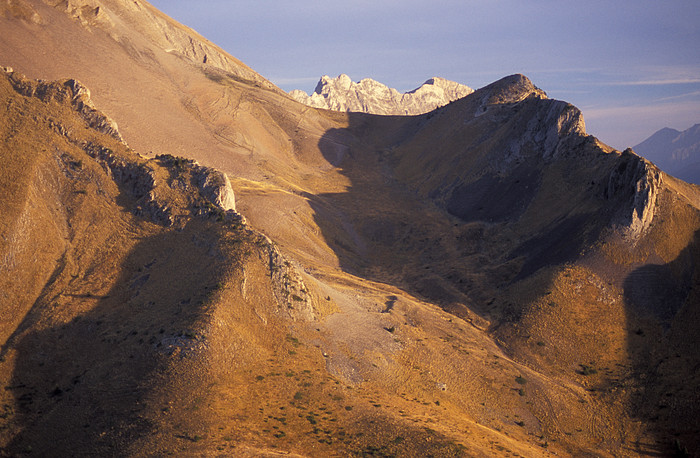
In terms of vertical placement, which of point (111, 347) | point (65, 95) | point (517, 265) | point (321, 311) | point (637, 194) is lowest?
point (111, 347)

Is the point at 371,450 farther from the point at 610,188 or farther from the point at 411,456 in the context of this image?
the point at 610,188

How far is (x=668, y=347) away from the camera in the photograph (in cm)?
3881

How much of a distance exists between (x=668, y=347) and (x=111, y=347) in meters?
40.5

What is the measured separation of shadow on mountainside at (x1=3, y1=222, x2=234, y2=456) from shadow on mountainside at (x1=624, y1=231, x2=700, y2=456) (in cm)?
3011

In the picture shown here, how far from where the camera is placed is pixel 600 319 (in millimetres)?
42625

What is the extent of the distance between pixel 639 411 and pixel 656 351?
6.81 m

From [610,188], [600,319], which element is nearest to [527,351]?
[600,319]

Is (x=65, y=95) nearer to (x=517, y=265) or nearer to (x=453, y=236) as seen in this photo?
(x=517, y=265)

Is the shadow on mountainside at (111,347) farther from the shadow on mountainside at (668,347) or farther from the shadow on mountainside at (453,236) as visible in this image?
the shadow on mountainside at (668,347)

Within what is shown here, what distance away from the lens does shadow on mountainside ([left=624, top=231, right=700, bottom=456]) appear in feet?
106

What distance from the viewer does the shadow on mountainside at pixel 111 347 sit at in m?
24.4

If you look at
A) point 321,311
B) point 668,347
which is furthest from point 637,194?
point 321,311

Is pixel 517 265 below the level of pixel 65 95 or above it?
below

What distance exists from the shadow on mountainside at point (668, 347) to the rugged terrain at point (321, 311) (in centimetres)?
16
